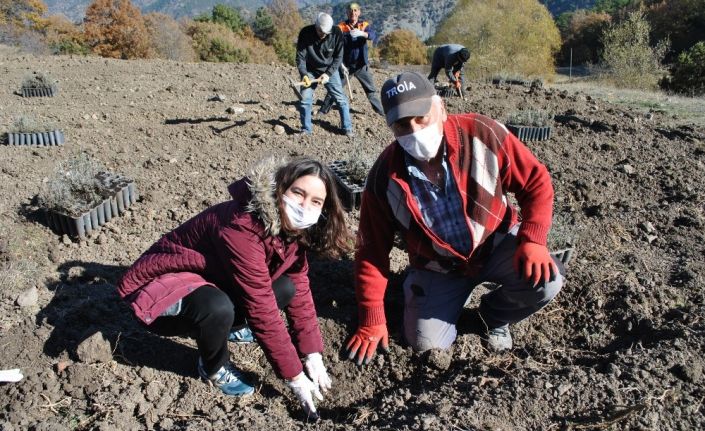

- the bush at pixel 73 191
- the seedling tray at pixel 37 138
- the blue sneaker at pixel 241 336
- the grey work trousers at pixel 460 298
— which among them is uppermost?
the seedling tray at pixel 37 138

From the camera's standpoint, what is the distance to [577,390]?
208 centimetres

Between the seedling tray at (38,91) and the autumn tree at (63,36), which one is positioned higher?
the autumn tree at (63,36)

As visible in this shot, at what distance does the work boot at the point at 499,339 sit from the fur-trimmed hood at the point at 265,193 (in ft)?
4.06

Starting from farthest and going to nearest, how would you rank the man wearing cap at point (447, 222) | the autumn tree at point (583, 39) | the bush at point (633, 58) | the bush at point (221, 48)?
1. the autumn tree at point (583, 39)
2. the bush at point (221, 48)
3. the bush at point (633, 58)
4. the man wearing cap at point (447, 222)

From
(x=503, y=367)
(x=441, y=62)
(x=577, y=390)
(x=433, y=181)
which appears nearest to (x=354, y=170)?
(x=433, y=181)

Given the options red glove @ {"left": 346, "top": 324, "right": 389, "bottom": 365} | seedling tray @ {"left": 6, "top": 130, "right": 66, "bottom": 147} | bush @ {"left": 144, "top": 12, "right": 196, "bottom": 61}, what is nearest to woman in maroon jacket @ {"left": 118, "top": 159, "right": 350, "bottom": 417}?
red glove @ {"left": 346, "top": 324, "right": 389, "bottom": 365}

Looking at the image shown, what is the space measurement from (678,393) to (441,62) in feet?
18.1

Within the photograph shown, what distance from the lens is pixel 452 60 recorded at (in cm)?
655

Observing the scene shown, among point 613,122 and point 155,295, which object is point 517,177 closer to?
point 155,295

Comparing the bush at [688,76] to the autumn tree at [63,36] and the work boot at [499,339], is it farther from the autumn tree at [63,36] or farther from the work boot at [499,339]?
the autumn tree at [63,36]

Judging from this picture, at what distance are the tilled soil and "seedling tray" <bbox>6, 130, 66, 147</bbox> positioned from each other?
10cm

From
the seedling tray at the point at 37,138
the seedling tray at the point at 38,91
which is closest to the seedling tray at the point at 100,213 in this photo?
the seedling tray at the point at 37,138

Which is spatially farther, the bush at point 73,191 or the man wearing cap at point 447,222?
the bush at point 73,191

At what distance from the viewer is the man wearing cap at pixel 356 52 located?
20.5 ft
